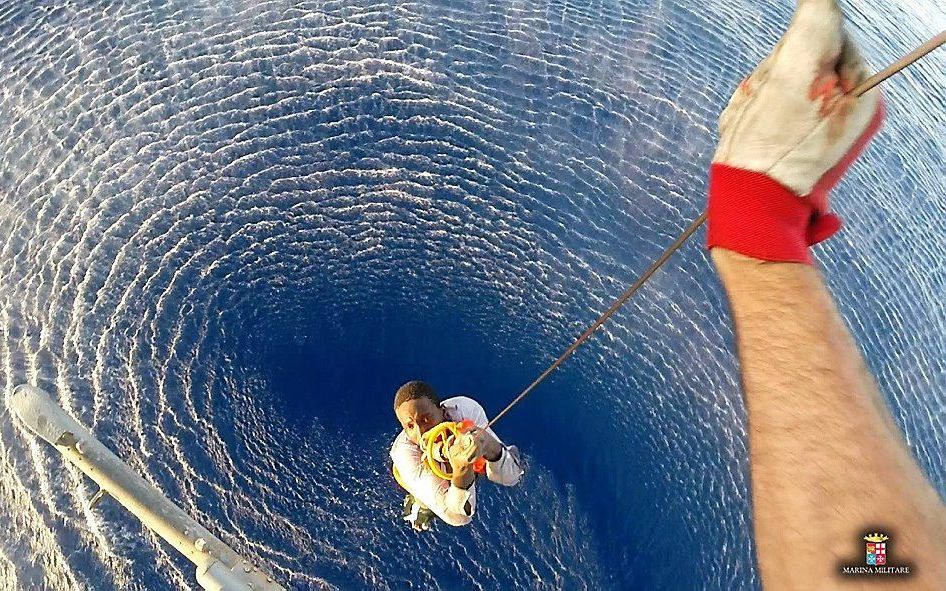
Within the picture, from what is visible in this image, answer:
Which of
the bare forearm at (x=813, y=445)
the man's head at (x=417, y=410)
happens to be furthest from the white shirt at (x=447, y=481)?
the bare forearm at (x=813, y=445)

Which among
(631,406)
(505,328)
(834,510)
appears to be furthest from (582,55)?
(834,510)

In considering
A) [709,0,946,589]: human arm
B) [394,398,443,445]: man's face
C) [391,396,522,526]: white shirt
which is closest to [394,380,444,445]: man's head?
[394,398,443,445]: man's face

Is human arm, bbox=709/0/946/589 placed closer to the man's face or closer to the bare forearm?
the bare forearm

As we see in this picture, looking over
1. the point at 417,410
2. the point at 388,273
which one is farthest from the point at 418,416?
the point at 388,273

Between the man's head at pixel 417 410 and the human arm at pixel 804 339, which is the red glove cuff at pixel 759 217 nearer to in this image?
the human arm at pixel 804 339

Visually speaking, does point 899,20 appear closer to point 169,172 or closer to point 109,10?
point 169,172

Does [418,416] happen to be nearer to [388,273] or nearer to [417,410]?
[417,410]
